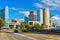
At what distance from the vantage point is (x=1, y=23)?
14788 centimetres

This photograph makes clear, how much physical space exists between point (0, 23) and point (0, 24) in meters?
3.50

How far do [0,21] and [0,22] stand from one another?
794 millimetres

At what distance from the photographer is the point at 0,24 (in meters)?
151

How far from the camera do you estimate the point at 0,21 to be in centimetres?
14538

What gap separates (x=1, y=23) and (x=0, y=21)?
291cm

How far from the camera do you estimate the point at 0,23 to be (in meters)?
147

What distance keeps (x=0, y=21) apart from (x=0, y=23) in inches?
97.6

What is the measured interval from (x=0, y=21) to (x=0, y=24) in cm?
587
